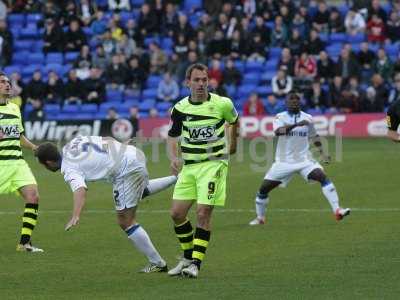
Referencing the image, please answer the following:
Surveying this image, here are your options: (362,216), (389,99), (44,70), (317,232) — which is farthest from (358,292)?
(44,70)

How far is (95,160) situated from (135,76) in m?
22.4

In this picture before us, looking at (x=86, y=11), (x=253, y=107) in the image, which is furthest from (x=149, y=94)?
(x=86, y=11)

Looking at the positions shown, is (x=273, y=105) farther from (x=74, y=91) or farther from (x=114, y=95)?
(x=74, y=91)

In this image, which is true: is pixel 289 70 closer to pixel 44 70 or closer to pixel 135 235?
pixel 44 70

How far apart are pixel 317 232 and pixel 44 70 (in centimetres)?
2149

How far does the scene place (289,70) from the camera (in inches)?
1281

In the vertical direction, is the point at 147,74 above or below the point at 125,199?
below

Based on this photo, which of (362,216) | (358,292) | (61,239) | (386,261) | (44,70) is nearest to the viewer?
(358,292)

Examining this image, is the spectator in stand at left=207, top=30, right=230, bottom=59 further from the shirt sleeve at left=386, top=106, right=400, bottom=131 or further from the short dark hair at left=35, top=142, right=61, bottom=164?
the short dark hair at left=35, top=142, right=61, bottom=164

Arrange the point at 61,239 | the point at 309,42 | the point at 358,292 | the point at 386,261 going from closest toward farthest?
the point at 358,292
the point at 386,261
the point at 61,239
the point at 309,42

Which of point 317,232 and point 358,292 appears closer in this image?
point 358,292

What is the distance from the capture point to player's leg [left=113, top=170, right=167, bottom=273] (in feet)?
39.5

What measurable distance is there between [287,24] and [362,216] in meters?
16.8

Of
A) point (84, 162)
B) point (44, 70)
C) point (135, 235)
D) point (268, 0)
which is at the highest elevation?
point (84, 162)
